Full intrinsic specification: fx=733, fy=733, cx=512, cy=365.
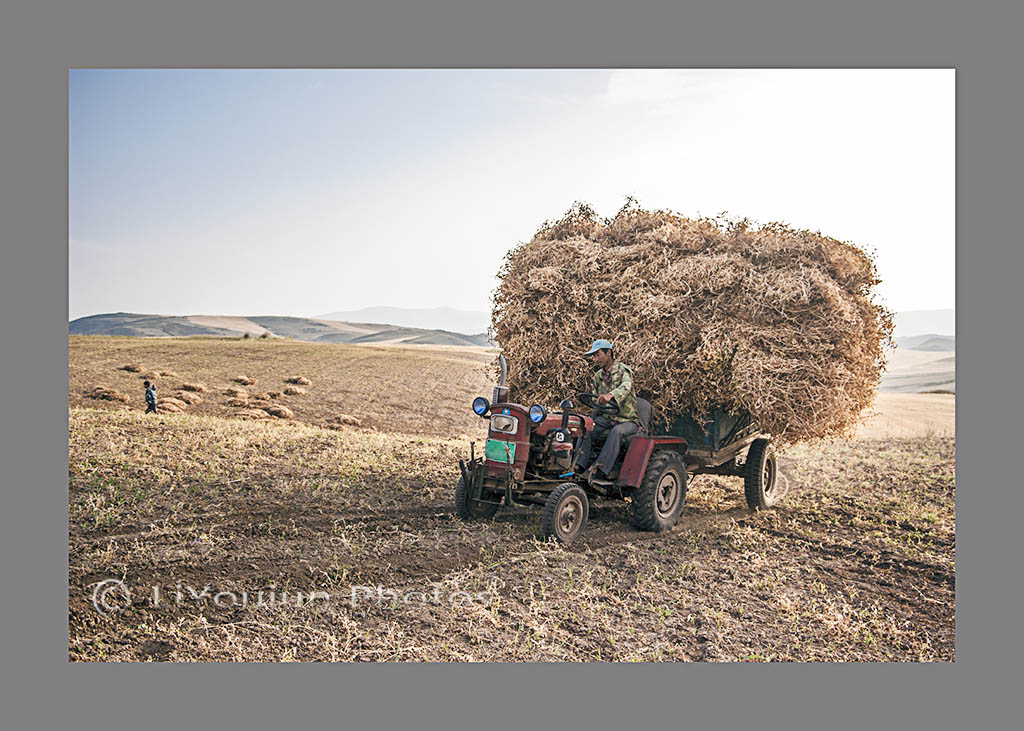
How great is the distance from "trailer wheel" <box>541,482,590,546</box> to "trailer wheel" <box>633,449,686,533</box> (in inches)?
23.1

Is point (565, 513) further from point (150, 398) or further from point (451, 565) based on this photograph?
point (150, 398)

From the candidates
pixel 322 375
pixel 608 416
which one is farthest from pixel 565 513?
pixel 322 375

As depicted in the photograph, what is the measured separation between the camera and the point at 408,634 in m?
4.86

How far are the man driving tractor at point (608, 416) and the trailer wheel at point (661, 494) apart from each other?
0.38 meters

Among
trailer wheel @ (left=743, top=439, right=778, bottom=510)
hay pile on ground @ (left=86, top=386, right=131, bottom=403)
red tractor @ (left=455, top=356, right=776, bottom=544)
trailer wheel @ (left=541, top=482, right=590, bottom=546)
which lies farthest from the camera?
hay pile on ground @ (left=86, top=386, right=131, bottom=403)

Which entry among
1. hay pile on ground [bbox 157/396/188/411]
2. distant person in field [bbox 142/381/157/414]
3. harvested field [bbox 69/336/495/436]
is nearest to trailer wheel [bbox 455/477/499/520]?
harvested field [bbox 69/336/495/436]

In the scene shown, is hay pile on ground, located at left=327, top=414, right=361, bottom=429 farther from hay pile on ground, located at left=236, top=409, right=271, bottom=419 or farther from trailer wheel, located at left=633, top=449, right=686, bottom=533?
trailer wheel, located at left=633, top=449, right=686, bottom=533

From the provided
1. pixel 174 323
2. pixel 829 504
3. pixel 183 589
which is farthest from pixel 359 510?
pixel 174 323

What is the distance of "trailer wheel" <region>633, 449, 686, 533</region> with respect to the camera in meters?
7.00

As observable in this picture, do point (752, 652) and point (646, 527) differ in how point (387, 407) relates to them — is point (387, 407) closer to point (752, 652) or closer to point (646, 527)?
point (646, 527)

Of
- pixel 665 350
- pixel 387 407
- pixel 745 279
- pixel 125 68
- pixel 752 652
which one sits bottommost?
pixel 752 652

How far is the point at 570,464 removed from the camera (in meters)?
6.92

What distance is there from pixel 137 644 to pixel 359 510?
2.98 metres

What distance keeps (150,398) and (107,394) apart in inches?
25.2
